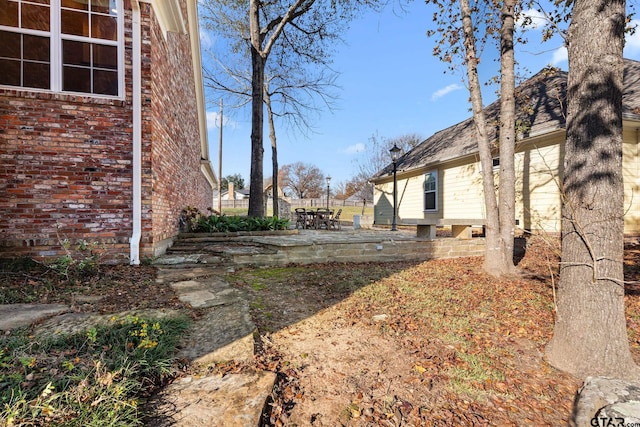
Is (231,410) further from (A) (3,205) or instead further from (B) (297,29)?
(B) (297,29)

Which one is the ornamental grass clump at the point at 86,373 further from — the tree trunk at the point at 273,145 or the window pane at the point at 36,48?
the tree trunk at the point at 273,145

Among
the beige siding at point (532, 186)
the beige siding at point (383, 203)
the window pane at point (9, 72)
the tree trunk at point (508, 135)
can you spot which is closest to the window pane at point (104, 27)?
the window pane at point (9, 72)

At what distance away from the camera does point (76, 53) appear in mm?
4395

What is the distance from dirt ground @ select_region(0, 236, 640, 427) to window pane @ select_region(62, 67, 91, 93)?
2.64m

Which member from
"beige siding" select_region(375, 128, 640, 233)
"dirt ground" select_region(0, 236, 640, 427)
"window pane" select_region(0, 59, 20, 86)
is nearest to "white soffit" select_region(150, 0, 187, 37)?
"window pane" select_region(0, 59, 20, 86)

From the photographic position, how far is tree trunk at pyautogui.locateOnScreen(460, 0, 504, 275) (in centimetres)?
497

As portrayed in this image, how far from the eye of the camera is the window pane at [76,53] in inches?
171

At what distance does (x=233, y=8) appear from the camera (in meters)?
11.5

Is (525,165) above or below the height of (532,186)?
above

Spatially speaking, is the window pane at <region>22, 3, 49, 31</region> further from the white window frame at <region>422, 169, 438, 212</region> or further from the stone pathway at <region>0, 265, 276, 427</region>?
the white window frame at <region>422, 169, 438, 212</region>

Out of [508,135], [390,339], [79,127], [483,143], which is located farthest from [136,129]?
[508,135]

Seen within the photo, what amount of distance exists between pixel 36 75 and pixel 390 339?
5.77m

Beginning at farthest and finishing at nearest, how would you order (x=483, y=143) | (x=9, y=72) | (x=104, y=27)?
(x=483, y=143)
(x=104, y=27)
(x=9, y=72)

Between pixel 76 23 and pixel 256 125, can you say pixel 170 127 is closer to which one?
pixel 76 23
